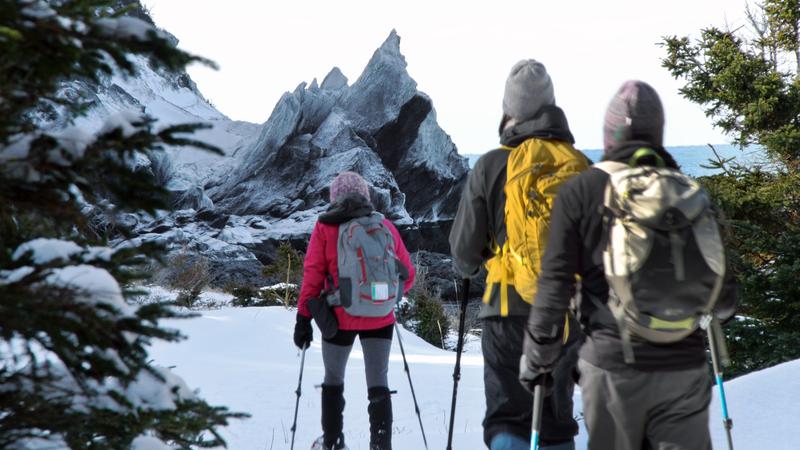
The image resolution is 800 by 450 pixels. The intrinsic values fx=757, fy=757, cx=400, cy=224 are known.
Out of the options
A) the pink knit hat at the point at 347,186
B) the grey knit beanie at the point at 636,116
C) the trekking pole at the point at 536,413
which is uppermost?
the pink knit hat at the point at 347,186

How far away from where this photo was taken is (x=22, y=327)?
1450mm

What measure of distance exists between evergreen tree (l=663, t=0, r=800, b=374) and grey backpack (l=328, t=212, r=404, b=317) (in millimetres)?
5377

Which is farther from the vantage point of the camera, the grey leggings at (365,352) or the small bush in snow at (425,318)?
the small bush in snow at (425,318)

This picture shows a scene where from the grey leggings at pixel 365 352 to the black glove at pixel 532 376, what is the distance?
2.05m

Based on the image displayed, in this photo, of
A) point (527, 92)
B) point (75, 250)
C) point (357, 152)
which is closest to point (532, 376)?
point (527, 92)

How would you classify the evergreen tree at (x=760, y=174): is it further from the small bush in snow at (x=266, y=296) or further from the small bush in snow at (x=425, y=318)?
the small bush in snow at (x=266, y=296)

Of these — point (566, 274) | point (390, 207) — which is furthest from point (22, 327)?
point (390, 207)

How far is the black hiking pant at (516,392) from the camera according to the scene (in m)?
2.91

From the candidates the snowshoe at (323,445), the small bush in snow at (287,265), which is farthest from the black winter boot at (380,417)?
the small bush in snow at (287,265)

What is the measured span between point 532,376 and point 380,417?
7.80ft

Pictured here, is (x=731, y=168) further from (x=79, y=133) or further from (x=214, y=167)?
(x=214, y=167)

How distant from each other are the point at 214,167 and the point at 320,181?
5401mm

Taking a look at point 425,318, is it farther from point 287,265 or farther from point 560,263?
point 560,263

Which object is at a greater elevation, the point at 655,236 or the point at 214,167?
the point at 214,167
